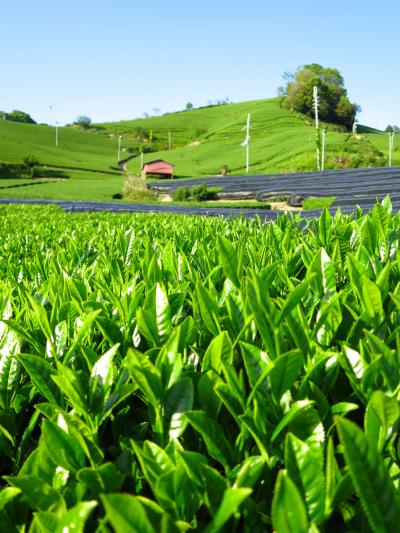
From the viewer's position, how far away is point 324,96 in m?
103

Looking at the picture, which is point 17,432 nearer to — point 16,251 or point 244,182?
point 16,251

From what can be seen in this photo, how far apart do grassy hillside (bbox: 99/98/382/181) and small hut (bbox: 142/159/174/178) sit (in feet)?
11.6

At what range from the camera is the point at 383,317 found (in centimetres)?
144

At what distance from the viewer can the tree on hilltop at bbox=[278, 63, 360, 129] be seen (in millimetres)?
Result: 101438

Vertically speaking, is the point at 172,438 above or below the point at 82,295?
below

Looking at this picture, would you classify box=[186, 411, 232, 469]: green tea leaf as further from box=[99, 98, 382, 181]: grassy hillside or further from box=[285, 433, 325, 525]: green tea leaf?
box=[99, 98, 382, 181]: grassy hillside

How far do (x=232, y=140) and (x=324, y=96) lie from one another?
22249 millimetres

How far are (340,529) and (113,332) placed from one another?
2.51 feet

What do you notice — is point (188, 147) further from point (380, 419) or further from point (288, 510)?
point (288, 510)

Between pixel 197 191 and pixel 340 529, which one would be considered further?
pixel 197 191

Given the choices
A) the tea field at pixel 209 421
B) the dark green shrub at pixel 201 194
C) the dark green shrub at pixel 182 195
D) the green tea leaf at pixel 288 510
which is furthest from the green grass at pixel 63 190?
the green tea leaf at pixel 288 510

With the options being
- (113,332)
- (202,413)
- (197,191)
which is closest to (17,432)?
(113,332)

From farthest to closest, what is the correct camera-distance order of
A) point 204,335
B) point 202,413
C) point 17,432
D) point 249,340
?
1. point 204,335
2. point 249,340
3. point 17,432
4. point 202,413

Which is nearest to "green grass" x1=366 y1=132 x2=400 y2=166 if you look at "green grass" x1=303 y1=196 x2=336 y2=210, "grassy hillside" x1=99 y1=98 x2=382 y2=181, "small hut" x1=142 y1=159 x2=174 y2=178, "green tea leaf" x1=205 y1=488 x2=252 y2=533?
"grassy hillside" x1=99 y1=98 x2=382 y2=181
